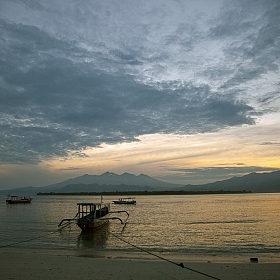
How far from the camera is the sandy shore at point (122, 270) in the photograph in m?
12.2

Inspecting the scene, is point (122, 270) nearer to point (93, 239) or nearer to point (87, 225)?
point (93, 239)

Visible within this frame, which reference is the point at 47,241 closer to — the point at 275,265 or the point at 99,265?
the point at 99,265

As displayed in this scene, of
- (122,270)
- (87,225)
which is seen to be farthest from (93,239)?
(122,270)

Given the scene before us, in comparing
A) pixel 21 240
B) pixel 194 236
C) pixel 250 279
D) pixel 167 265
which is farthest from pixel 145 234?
pixel 250 279

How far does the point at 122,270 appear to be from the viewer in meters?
13.4

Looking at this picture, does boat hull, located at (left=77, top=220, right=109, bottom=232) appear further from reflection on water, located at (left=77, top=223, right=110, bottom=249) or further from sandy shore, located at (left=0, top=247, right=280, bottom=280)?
sandy shore, located at (left=0, top=247, right=280, bottom=280)

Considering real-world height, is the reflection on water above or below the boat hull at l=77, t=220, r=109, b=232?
below

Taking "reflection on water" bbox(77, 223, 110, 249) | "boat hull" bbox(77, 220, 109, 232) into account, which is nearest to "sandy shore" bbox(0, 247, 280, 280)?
"reflection on water" bbox(77, 223, 110, 249)

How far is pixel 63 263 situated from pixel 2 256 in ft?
14.3

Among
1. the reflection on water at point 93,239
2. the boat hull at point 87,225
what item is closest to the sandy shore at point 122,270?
the reflection on water at point 93,239

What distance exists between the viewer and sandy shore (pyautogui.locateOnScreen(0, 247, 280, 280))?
12.2m

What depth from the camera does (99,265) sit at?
47.2 feet

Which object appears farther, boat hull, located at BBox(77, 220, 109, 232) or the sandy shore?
boat hull, located at BBox(77, 220, 109, 232)

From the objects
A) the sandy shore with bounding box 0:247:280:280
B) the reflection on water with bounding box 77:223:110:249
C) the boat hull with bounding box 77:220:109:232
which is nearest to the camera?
the sandy shore with bounding box 0:247:280:280
